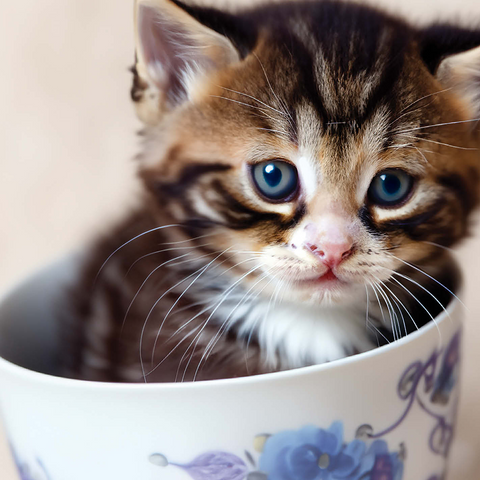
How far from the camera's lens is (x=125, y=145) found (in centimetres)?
101

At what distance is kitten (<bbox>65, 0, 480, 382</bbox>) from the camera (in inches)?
20.5

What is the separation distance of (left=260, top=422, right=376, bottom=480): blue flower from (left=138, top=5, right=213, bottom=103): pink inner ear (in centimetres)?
31

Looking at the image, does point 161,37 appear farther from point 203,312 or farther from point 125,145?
point 125,145

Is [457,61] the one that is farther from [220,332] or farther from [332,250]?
[220,332]

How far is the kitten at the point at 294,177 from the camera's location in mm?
520

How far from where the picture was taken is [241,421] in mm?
460

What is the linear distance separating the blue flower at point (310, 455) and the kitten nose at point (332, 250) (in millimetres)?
121

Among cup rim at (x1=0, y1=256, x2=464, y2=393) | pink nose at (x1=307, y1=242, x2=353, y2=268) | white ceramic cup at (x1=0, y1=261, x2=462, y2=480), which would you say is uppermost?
pink nose at (x1=307, y1=242, x2=353, y2=268)

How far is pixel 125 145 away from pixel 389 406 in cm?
65

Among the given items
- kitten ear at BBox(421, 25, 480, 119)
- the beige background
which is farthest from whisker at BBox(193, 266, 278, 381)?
the beige background

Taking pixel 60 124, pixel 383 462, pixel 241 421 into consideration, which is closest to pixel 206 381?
pixel 241 421

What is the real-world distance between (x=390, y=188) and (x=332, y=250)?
0.27ft

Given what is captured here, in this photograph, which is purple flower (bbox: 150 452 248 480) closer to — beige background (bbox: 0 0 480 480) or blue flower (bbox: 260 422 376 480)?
blue flower (bbox: 260 422 376 480)

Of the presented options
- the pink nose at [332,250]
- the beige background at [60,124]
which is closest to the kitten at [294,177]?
the pink nose at [332,250]
